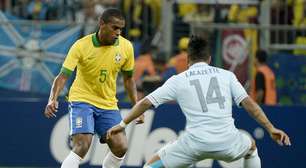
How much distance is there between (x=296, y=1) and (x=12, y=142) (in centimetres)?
628

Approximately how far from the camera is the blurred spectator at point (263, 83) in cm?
1816

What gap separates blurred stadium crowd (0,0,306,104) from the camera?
18719 mm

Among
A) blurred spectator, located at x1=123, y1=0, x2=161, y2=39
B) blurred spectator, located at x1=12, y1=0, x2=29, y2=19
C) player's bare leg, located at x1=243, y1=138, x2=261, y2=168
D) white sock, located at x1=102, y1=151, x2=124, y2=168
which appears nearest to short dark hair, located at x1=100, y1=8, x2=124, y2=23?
white sock, located at x1=102, y1=151, x2=124, y2=168

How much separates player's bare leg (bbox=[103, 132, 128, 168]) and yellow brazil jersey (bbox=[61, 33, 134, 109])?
45cm

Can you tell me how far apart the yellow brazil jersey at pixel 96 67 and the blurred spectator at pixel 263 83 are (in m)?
A: 5.48

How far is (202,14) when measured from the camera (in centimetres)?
2062

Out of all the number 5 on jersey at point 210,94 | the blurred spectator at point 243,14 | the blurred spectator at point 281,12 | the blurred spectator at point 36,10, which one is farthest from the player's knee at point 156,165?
the blurred spectator at point 36,10

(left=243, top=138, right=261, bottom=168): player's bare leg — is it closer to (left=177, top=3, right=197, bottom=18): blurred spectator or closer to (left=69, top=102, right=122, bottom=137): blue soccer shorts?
(left=69, top=102, right=122, bottom=137): blue soccer shorts

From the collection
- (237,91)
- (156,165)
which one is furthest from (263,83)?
(156,165)

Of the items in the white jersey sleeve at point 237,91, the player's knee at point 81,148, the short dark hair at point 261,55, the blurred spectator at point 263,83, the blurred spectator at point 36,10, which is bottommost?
the blurred spectator at point 263,83

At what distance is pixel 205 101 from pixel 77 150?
2.57 metres

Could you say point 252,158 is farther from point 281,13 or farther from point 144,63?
point 281,13

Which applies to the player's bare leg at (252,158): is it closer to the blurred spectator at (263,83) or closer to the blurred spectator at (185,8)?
the blurred spectator at (263,83)

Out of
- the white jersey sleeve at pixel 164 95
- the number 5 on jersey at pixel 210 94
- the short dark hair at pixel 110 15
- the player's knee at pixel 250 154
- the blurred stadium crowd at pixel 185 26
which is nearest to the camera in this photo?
the number 5 on jersey at pixel 210 94
